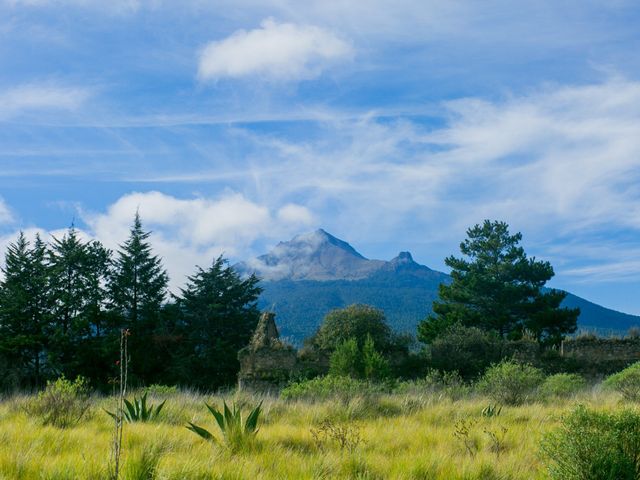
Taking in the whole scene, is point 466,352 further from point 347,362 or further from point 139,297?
point 139,297

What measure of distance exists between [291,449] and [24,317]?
26926 millimetres

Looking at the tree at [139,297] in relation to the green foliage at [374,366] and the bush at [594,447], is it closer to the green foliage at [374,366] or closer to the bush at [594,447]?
the green foliage at [374,366]

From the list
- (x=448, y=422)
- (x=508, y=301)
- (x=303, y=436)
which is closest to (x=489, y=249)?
(x=508, y=301)

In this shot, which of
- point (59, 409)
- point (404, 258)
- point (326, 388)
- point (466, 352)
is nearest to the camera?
point (59, 409)

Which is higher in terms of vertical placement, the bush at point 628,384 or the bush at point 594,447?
the bush at point 594,447

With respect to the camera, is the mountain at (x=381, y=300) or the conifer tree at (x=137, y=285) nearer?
the conifer tree at (x=137, y=285)

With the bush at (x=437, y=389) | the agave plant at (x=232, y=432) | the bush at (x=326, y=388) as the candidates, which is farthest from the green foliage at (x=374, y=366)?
the agave plant at (x=232, y=432)

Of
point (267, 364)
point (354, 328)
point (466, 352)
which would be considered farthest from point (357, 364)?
point (466, 352)

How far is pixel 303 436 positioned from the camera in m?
7.54

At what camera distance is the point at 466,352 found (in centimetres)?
2306

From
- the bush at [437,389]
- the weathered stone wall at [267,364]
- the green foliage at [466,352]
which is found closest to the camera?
the bush at [437,389]

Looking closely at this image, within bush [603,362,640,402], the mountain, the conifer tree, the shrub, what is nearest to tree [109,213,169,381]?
the conifer tree

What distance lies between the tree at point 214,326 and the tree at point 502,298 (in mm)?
10177

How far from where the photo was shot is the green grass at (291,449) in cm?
525
